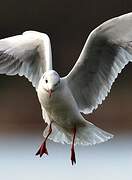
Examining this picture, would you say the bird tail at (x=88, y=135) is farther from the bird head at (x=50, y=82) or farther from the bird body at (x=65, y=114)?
the bird head at (x=50, y=82)

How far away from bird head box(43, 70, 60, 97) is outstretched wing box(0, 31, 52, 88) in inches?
8.2

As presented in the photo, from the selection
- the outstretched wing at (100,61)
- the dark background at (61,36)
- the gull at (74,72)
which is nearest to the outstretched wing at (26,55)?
the gull at (74,72)

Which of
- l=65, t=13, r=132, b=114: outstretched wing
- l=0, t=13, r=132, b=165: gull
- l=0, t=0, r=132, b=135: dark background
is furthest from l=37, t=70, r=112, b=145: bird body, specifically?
l=0, t=0, r=132, b=135: dark background

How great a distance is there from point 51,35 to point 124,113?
0.94 metres

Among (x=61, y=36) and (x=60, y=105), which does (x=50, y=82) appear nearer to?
(x=60, y=105)

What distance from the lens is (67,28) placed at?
7.31 meters

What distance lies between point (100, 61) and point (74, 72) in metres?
0.12

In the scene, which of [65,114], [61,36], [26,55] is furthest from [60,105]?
[61,36]

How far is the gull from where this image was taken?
324 centimetres

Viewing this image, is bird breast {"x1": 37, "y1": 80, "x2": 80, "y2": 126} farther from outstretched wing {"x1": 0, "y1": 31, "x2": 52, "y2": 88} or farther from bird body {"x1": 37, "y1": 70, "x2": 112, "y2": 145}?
outstretched wing {"x1": 0, "y1": 31, "x2": 52, "y2": 88}

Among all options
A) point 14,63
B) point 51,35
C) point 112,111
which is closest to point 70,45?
point 51,35

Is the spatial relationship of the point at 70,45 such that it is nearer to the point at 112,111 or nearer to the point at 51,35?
the point at 51,35

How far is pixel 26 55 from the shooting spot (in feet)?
11.5

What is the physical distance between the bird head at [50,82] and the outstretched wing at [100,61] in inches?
8.6
